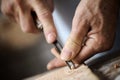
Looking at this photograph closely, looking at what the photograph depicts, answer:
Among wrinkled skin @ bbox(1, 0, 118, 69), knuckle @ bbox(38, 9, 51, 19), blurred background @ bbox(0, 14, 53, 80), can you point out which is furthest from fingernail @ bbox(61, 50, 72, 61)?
blurred background @ bbox(0, 14, 53, 80)

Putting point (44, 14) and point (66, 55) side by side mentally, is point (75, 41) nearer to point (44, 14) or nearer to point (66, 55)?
point (66, 55)

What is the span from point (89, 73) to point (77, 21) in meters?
0.14

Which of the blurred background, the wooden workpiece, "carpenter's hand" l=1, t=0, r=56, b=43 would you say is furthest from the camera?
the blurred background

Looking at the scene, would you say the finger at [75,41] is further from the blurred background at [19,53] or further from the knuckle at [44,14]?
the blurred background at [19,53]

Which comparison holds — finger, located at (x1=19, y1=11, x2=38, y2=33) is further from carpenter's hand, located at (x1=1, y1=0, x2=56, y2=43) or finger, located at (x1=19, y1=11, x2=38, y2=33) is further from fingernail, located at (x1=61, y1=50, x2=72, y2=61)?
fingernail, located at (x1=61, y1=50, x2=72, y2=61)

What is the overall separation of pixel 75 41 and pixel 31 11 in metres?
0.20

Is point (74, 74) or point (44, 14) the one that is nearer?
point (74, 74)

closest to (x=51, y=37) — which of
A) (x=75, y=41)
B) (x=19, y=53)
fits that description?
(x=75, y=41)

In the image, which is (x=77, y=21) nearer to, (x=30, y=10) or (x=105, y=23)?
(x=105, y=23)

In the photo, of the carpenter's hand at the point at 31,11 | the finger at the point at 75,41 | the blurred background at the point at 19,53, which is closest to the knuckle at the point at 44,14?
the carpenter's hand at the point at 31,11

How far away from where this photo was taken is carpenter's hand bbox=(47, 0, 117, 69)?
1.91ft

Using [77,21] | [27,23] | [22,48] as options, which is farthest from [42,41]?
[77,21]

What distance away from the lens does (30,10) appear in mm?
704

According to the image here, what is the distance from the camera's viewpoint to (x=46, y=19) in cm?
66
